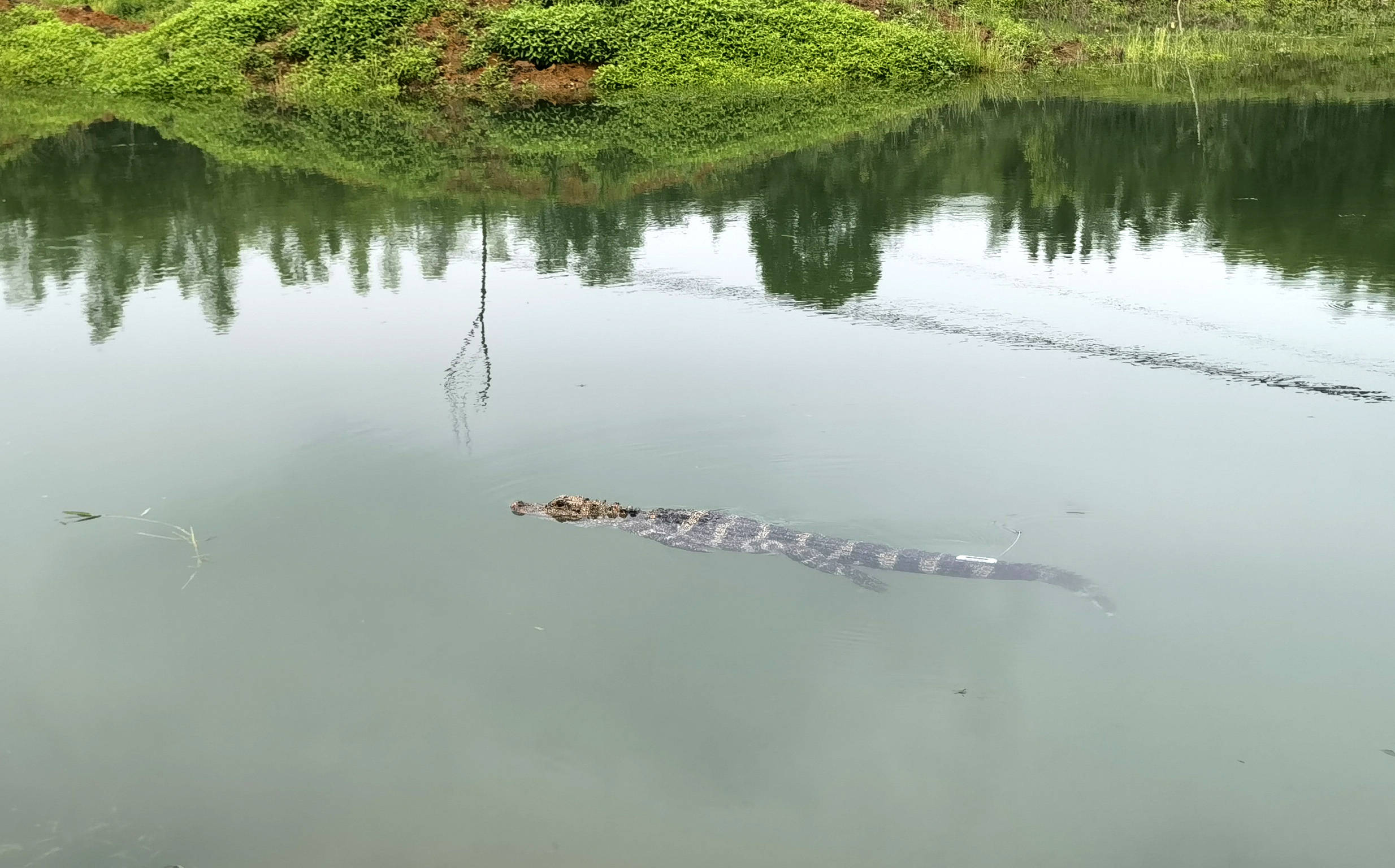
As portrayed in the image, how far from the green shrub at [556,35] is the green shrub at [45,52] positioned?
8347mm

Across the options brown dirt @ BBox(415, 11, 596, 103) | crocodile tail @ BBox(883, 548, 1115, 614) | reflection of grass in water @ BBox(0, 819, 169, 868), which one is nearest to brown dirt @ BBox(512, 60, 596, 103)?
brown dirt @ BBox(415, 11, 596, 103)

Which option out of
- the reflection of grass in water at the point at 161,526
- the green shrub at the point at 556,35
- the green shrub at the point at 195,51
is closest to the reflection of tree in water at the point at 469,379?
the reflection of grass in water at the point at 161,526

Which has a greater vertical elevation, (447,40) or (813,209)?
(447,40)

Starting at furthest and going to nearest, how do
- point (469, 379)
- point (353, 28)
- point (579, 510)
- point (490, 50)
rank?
point (353, 28), point (490, 50), point (469, 379), point (579, 510)

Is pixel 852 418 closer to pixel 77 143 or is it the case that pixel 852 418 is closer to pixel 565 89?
pixel 77 143

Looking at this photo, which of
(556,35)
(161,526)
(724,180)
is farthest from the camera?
(556,35)

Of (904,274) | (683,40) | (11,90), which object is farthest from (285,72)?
(904,274)

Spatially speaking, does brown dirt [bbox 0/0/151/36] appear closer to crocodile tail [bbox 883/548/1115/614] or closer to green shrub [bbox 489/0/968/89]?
green shrub [bbox 489/0/968/89]

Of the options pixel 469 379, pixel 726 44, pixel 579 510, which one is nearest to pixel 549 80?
pixel 726 44

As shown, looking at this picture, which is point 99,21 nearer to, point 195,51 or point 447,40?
point 195,51

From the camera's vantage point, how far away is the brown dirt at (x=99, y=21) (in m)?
23.8

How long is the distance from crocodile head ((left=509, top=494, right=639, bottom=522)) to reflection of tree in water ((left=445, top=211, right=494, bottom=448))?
3.68ft

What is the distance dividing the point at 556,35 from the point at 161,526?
56.1 feet

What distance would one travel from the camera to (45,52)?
2284 cm
